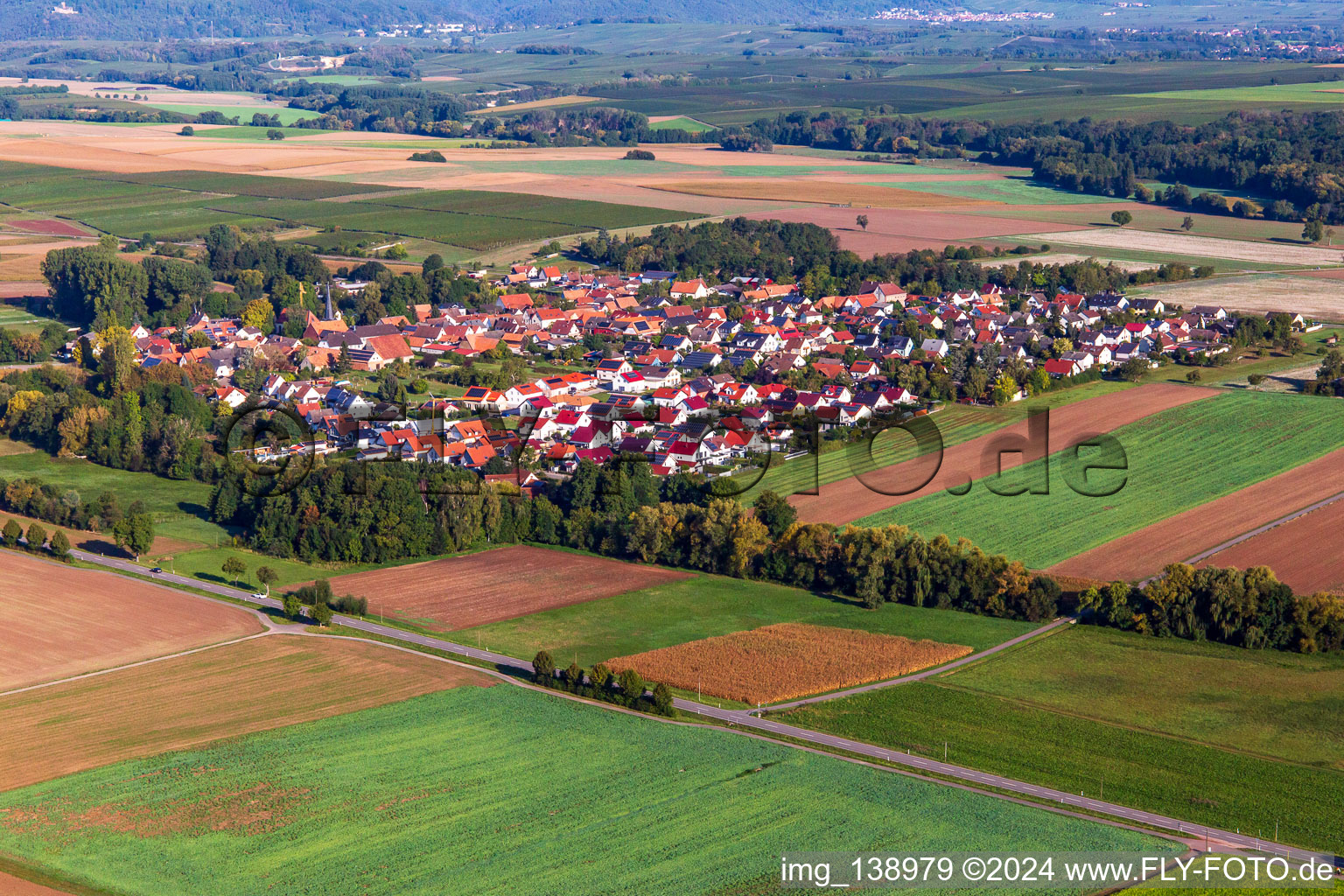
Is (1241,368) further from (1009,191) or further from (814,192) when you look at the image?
(1009,191)

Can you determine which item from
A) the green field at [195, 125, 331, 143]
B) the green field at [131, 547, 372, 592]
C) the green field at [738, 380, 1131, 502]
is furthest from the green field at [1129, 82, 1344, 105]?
the green field at [131, 547, 372, 592]

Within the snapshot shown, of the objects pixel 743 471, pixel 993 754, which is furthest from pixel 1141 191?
pixel 993 754

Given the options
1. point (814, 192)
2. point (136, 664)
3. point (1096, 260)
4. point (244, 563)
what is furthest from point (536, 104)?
point (136, 664)

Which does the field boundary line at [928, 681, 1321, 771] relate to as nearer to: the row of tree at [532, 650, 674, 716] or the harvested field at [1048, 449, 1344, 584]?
the row of tree at [532, 650, 674, 716]

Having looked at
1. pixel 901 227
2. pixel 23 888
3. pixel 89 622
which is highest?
pixel 901 227

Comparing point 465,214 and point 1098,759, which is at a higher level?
point 465,214
